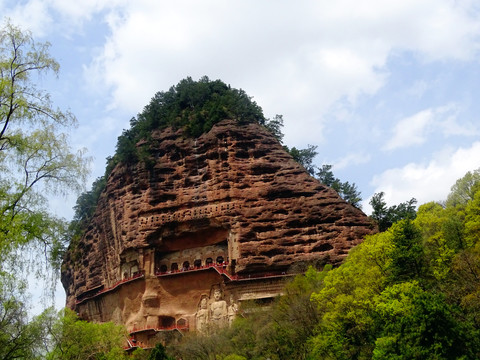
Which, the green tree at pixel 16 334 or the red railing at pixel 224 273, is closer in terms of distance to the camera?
the green tree at pixel 16 334

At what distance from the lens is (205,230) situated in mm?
41250

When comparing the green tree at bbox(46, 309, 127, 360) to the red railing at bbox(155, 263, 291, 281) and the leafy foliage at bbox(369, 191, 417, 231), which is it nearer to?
the red railing at bbox(155, 263, 291, 281)

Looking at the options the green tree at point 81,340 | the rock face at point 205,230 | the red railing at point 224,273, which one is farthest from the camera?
the rock face at point 205,230

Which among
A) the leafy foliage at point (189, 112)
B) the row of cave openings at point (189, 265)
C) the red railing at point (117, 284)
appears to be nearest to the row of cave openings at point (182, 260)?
the row of cave openings at point (189, 265)

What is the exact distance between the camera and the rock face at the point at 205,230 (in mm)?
37656

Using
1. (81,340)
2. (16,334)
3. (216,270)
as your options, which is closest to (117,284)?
(216,270)

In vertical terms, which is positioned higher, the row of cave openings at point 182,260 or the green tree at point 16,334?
the row of cave openings at point 182,260

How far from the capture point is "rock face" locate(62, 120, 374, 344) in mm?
37656

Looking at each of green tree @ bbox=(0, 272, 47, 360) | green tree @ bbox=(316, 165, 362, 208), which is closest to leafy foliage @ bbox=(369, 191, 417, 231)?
green tree @ bbox=(316, 165, 362, 208)

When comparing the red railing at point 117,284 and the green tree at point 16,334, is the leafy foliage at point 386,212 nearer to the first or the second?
the red railing at point 117,284

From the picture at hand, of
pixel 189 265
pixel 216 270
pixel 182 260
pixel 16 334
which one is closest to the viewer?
pixel 16 334

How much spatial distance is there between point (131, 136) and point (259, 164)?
13.9m

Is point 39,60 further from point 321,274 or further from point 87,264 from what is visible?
point 87,264

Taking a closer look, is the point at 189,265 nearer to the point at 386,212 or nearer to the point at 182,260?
the point at 182,260
